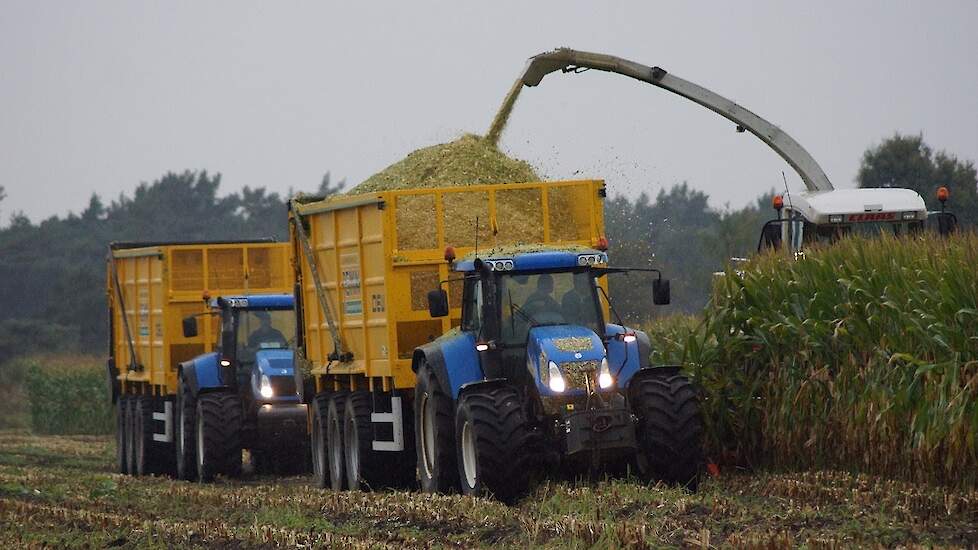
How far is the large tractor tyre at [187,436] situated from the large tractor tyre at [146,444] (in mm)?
2410

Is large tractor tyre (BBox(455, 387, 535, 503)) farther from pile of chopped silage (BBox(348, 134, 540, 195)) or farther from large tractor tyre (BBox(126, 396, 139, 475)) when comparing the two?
large tractor tyre (BBox(126, 396, 139, 475))

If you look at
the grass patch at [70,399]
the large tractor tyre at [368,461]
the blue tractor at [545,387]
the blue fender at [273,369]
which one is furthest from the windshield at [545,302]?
the grass patch at [70,399]

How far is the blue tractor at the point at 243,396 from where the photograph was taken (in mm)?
20984

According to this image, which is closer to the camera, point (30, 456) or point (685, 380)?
point (685, 380)

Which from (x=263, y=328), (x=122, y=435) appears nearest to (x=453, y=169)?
(x=263, y=328)

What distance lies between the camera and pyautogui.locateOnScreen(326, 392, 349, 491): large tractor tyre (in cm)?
1833

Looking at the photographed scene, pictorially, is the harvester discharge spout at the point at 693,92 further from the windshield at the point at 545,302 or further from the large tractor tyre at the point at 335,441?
the windshield at the point at 545,302

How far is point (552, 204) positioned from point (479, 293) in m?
2.36

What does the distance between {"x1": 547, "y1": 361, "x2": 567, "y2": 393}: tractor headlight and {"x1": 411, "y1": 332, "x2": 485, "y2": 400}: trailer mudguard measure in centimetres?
99

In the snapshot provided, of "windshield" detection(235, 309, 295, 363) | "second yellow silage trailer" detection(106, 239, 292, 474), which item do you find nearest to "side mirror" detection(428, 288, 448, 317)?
"windshield" detection(235, 309, 295, 363)

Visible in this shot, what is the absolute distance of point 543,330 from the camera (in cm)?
1396

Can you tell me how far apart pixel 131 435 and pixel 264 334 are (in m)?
5.14

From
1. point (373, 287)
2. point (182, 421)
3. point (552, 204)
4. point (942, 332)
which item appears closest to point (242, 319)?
point (182, 421)

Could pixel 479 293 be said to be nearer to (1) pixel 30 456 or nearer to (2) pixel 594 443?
(2) pixel 594 443
